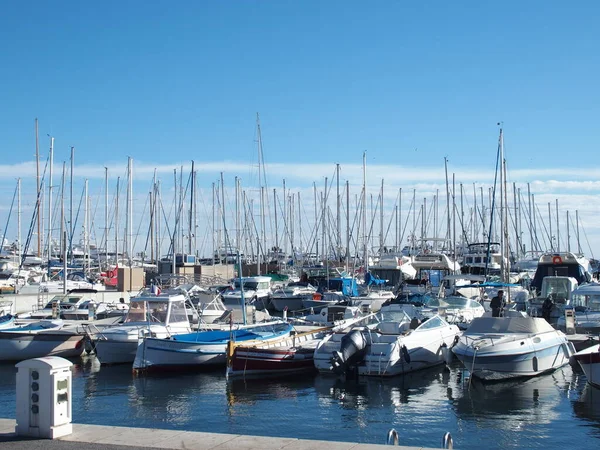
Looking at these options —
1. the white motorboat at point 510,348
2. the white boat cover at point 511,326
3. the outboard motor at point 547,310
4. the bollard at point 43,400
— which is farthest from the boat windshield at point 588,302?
the bollard at point 43,400

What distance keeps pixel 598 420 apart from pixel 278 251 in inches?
2511

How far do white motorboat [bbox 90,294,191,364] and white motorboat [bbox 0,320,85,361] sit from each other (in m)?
0.91

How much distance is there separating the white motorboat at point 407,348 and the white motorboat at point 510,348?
1608 mm

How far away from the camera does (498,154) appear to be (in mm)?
50000

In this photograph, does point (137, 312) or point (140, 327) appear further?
point (137, 312)

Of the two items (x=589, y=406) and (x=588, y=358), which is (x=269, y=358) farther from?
(x=589, y=406)

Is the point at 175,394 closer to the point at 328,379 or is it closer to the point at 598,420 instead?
the point at 328,379

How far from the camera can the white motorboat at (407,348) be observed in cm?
2370

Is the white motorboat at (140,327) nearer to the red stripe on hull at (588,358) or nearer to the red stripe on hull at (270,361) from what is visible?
the red stripe on hull at (270,361)

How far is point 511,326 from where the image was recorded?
78.5 ft

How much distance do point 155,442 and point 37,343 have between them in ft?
61.3

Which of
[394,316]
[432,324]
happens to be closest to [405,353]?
[432,324]

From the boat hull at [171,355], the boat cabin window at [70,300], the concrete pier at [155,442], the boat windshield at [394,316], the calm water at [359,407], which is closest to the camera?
the concrete pier at [155,442]

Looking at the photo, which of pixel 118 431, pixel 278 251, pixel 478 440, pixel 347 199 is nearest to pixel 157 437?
pixel 118 431
